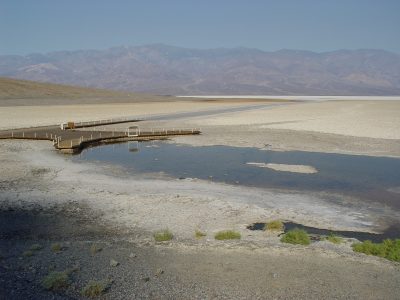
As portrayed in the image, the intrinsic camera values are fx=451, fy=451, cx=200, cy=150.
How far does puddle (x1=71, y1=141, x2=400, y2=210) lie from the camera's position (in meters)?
19.6

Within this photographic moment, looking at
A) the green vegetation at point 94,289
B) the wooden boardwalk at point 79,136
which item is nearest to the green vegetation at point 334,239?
the green vegetation at point 94,289

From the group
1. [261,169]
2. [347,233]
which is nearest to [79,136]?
[261,169]

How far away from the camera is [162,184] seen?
63.7 ft

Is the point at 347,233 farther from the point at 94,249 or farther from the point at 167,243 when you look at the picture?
the point at 94,249

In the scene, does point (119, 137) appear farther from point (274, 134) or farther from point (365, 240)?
point (365, 240)

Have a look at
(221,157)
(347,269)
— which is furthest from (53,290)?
(221,157)

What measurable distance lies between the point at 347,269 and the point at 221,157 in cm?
1709

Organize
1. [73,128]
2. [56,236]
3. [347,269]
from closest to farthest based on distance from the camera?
1. [347,269]
2. [56,236]
3. [73,128]

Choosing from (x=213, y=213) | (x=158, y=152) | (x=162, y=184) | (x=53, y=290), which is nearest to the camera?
(x=53, y=290)

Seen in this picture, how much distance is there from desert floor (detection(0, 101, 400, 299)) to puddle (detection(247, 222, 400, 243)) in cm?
43

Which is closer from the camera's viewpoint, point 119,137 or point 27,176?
point 27,176

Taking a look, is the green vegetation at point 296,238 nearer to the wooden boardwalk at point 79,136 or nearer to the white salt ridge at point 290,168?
the white salt ridge at point 290,168

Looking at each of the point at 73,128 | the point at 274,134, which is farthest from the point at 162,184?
the point at 73,128

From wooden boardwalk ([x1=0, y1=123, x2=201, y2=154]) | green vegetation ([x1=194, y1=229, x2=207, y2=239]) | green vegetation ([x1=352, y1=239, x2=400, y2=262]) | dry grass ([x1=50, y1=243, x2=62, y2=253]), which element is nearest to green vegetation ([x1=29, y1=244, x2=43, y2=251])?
dry grass ([x1=50, y1=243, x2=62, y2=253])
